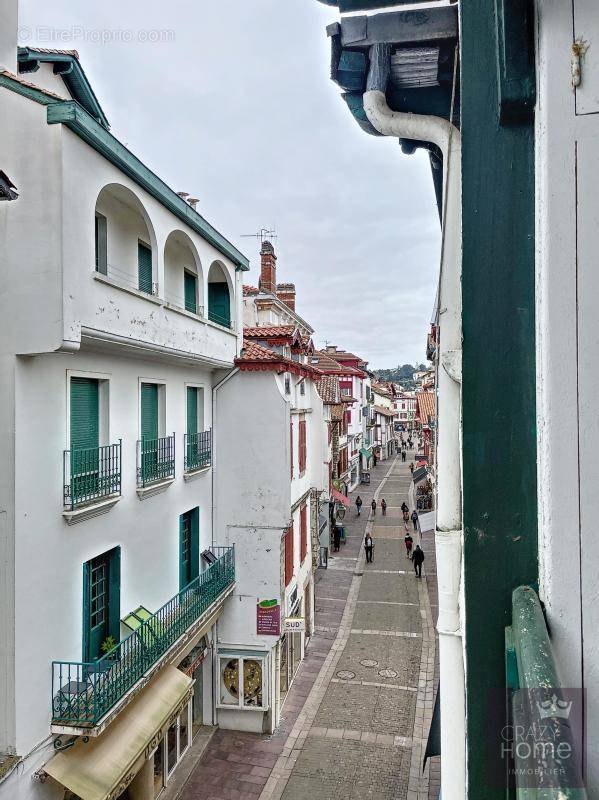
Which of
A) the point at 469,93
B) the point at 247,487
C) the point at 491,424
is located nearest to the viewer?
the point at 491,424

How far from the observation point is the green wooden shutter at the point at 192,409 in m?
13.7

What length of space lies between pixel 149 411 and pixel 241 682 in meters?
8.10

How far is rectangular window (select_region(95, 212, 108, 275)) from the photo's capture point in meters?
10.3

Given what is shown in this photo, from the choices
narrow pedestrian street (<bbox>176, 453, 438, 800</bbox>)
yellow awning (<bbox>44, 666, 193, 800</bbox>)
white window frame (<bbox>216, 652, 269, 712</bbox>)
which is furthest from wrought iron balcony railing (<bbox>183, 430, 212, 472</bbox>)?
narrow pedestrian street (<bbox>176, 453, 438, 800</bbox>)

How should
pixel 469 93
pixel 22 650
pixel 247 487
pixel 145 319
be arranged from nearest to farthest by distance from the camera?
pixel 469 93 → pixel 22 650 → pixel 145 319 → pixel 247 487

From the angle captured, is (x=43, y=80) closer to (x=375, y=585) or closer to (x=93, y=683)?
(x=93, y=683)

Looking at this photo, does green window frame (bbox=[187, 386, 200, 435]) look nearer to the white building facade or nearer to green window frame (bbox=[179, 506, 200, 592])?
the white building facade

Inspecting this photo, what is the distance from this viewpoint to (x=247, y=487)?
14.7 m

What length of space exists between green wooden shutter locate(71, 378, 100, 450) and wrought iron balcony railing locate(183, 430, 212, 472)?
3740 millimetres

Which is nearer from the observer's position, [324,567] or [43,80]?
[43,80]

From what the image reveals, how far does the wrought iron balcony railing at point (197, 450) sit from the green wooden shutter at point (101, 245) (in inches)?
178

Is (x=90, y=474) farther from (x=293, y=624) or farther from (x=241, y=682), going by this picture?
(x=293, y=624)

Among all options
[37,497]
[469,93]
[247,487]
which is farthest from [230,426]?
[469,93]

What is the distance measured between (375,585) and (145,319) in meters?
18.8
